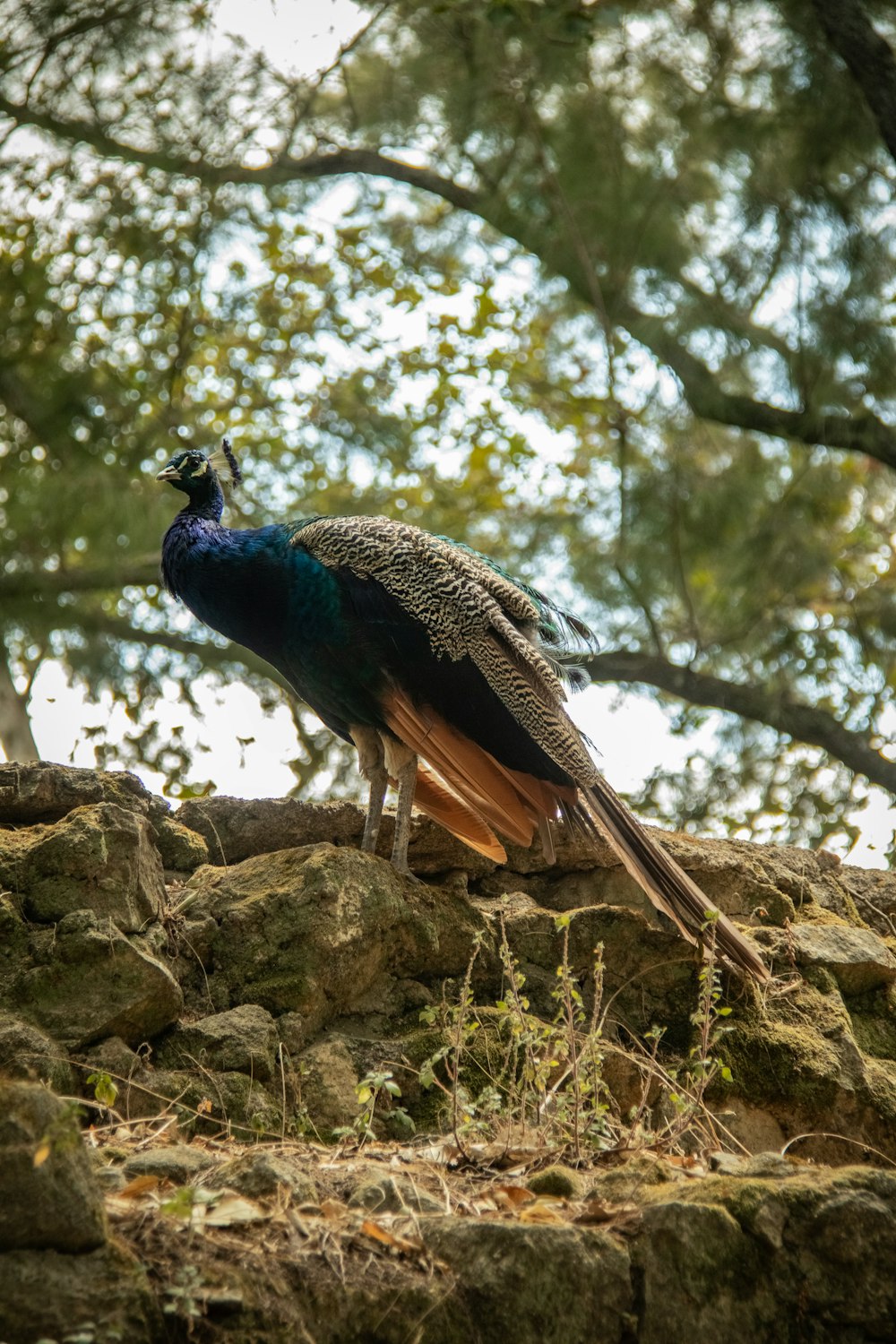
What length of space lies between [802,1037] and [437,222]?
28.8 ft

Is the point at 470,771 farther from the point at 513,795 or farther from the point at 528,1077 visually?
the point at 528,1077

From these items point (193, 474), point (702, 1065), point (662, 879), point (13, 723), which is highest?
point (13, 723)

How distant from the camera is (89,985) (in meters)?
3.60

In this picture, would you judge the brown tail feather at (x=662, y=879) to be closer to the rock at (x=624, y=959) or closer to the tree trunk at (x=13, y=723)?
the rock at (x=624, y=959)

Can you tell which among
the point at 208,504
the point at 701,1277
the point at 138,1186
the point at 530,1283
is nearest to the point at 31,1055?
the point at 138,1186

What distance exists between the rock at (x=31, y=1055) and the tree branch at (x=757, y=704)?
5.39 m

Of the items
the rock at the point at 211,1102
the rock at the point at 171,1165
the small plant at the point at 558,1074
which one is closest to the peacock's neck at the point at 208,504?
the small plant at the point at 558,1074

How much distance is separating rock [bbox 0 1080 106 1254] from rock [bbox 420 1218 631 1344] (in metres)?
0.65

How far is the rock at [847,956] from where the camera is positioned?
4.63 m

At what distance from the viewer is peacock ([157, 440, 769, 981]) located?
4617 millimetres

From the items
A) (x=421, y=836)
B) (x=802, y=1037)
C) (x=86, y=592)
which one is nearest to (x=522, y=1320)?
(x=802, y=1037)

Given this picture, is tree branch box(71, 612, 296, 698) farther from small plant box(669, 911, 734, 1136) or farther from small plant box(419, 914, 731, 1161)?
small plant box(669, 911, 734, 1136)

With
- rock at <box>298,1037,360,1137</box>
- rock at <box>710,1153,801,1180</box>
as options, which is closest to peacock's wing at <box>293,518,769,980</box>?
rock at <box>298,1037,360,1137</box>

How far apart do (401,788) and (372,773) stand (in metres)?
0.27
